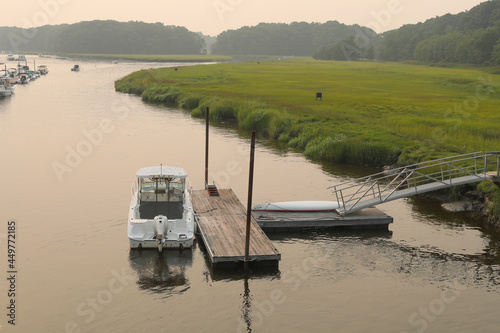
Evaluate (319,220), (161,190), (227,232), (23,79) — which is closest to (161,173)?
(161,190)

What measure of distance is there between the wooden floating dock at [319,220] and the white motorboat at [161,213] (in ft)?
14.7

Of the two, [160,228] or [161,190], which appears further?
[161,190]

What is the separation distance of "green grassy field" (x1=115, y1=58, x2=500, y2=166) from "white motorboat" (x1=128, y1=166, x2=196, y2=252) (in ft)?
77.5

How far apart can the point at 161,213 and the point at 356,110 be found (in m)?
47.0

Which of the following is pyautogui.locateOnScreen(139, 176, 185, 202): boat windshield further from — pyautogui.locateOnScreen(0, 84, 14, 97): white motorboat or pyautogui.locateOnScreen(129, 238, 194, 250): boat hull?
pyautogui.locateOnScreen(0, 84, 14, 97): white motorboat

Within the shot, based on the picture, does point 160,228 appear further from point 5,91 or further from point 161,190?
point 5,91

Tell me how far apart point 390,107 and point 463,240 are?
146 feet

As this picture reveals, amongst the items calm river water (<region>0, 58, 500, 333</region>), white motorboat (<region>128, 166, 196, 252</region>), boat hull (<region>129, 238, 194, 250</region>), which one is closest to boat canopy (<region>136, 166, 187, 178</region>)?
white motorboat (<region>128, 166, 196, 252</region>)

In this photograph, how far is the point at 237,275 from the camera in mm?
29375

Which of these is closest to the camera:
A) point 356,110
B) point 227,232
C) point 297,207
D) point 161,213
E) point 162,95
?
point 227,232

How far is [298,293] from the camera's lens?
27750 mm

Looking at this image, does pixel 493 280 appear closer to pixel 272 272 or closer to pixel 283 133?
pixel 272 272

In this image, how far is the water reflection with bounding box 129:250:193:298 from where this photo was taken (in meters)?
27.8

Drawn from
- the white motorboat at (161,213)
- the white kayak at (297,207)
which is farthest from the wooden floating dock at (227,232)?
the white kayak at (297,207)
